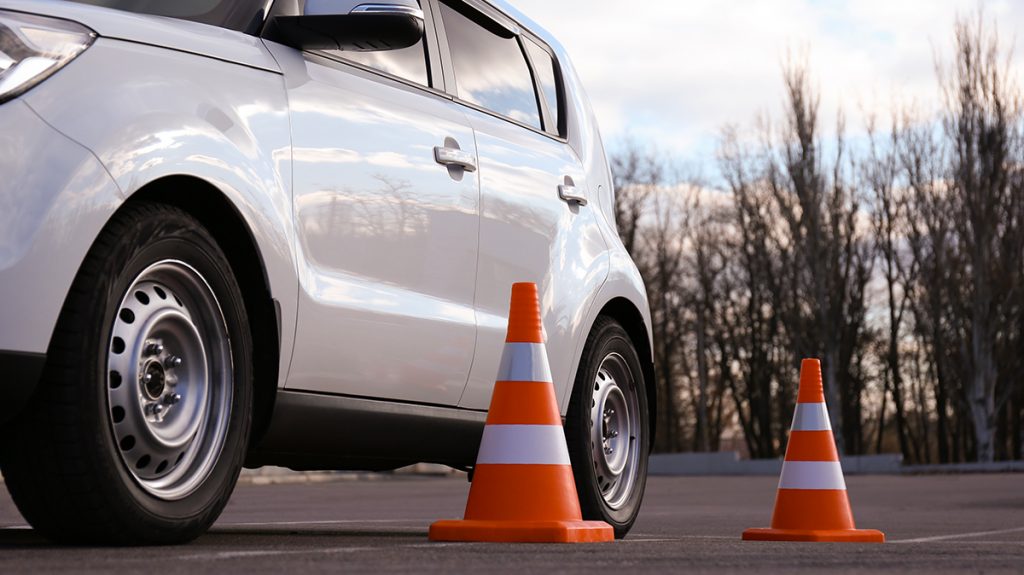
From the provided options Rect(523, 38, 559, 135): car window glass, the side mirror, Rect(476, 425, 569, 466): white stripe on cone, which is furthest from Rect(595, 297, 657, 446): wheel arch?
the side mirror

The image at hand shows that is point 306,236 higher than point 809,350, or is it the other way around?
point 809,350

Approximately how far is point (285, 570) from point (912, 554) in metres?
2.05

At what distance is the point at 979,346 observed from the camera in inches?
1710

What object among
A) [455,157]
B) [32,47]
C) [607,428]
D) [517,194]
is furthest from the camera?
[607,428]

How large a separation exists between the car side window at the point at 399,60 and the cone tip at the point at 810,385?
2123 mm

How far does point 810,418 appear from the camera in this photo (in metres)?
6.54

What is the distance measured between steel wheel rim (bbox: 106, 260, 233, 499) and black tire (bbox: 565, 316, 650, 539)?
2162mm

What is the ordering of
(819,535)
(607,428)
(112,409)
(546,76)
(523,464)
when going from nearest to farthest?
(112,409) → (523,464) → (819,535) → (607,428) → (546,76)

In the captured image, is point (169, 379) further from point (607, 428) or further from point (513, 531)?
point (607, 428)

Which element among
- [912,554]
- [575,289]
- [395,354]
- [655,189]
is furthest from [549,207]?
[655,189]

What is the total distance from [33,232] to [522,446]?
1826mm

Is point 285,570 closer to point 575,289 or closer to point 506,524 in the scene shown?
point 506,524

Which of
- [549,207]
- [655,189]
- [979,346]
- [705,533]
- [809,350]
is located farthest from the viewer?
[655,189]

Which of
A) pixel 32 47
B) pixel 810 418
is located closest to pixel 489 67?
pixel 810 418
